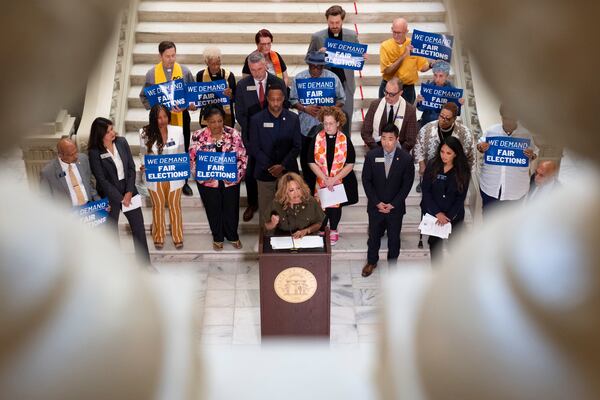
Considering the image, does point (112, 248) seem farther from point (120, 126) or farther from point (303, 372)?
point (120, 126)

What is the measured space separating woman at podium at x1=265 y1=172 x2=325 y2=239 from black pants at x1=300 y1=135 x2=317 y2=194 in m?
1.23

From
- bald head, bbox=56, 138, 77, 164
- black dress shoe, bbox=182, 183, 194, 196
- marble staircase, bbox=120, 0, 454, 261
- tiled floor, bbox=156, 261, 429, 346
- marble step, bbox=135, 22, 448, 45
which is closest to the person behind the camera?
bald head, bbox=56, 138, 77, 164

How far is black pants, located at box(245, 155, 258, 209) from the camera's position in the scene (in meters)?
8.62

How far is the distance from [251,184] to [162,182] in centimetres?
128

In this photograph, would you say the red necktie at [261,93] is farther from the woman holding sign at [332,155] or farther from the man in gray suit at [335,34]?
the man in gray suit at [335,34]

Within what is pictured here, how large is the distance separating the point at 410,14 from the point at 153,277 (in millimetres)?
11528

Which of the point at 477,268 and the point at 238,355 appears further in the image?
the point at 238,355

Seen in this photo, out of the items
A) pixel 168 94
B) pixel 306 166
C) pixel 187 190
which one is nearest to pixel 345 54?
pixel 306 166

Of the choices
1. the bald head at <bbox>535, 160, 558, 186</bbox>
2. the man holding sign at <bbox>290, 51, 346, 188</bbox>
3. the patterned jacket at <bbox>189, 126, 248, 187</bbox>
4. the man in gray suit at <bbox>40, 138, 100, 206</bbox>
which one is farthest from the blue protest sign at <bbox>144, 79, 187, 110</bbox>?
the bald head at <bbox>535, 160, 558, 186</bbox>

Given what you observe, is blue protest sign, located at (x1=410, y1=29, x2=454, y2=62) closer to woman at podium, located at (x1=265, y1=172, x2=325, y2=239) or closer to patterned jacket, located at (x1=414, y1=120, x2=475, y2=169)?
patterned jacket, located at (x1=414, y1=120, x2=475, y2=169)

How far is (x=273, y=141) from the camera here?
26.0 feet

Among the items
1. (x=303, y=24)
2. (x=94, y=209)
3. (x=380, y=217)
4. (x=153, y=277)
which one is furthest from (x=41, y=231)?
(x=303, y=24)

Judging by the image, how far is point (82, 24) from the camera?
13.0 inches

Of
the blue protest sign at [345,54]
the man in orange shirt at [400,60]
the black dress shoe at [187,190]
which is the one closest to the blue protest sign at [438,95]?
the man in orange shirt at [400,60]
